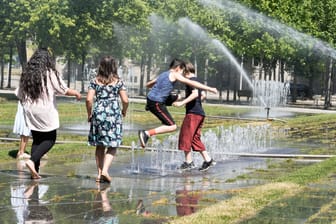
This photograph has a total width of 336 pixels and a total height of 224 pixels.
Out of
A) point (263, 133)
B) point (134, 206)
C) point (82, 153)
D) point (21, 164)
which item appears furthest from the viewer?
point (263, 133)

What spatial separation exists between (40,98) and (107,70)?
38.5 inches

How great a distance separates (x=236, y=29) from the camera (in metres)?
51.9

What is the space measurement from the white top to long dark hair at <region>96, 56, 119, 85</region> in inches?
21.2

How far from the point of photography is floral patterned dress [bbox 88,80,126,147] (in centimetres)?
1059

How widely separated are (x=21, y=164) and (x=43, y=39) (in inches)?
1409

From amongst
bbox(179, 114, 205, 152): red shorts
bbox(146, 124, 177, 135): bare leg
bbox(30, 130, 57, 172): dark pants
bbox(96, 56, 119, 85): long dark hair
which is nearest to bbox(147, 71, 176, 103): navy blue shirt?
bbox(146, 124, 177, 135): bare leg

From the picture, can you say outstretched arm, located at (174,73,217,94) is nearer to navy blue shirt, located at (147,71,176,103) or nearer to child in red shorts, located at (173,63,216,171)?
navy blue shirt, located at (147,71,176,103)

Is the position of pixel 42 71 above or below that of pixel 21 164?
above

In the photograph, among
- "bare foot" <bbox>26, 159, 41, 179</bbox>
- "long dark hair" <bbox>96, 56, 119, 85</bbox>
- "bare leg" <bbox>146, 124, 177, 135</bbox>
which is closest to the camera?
"bare foot" <bbox>26, 159, 41, 179</bbox>

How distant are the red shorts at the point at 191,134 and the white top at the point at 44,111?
2.92m

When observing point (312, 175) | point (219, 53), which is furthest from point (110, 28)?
point (312, 175)

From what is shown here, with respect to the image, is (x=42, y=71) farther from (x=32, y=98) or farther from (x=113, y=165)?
(x=113, y=165)

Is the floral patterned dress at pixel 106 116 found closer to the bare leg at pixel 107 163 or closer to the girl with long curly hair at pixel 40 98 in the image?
the bare leg at pixel 107 163

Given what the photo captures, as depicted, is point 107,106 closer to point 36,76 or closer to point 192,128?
point 36,76
